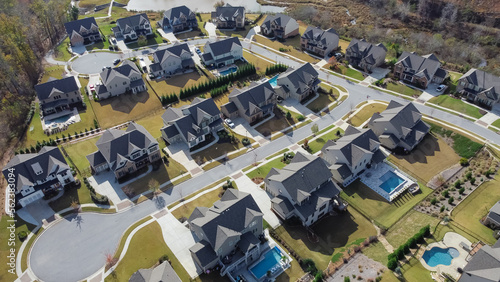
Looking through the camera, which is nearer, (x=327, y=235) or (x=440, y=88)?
(x=327, y=235)

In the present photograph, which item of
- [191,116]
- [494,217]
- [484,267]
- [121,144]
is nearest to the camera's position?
[484,267]

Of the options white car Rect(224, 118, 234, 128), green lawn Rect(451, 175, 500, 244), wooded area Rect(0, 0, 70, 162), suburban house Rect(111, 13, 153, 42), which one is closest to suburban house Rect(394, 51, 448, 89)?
green lawn Rect(451, 175, 500, 244)

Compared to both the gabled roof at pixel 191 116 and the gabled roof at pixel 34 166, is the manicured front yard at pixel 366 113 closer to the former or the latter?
the gabled roof at pixel 191 116

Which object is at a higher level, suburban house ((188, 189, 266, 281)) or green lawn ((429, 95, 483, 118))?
suburban house ((188, 189, 266, 281))

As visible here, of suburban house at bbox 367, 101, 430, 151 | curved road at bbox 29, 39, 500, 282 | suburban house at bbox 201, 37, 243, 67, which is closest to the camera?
curved road at bbox 29, 39, 500, 282

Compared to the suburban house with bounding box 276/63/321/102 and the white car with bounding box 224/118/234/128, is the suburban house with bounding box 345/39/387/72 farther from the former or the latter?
the white car with bounding box 224/118/234/128

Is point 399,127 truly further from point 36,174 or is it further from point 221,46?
point 36,174

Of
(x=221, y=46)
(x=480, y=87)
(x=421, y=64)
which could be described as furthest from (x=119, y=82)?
(x=480, y=87)
